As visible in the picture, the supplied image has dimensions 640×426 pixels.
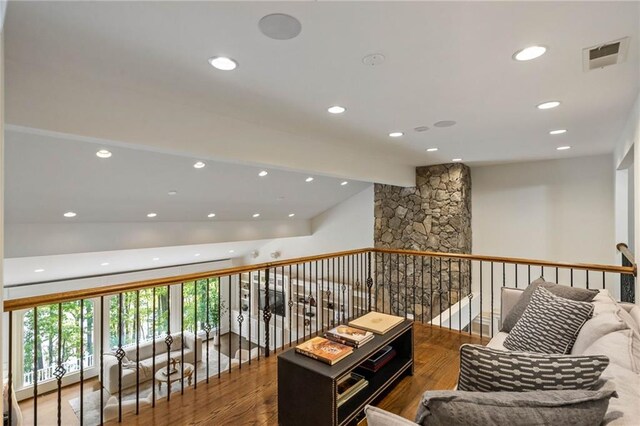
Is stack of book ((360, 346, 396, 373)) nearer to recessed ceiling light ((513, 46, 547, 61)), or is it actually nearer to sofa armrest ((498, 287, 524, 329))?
sofa armrest ((498, 287, 524, 329))

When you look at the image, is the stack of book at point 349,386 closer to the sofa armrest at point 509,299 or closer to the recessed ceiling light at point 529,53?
the sofa armrest at point 509,299

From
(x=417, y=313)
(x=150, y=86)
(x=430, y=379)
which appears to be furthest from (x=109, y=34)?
(x=417, y=313)

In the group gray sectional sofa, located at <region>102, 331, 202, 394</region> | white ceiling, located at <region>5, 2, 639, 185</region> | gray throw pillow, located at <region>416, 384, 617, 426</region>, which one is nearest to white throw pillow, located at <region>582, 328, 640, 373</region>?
gray throw pillow, located at <region>416, 384, 617, 426</region>

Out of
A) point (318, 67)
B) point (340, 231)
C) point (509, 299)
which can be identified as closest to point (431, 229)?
point (340, 231)

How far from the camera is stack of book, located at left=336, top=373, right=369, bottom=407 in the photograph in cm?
214

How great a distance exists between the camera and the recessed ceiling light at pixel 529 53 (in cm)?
187

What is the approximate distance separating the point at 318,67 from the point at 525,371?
1.91m

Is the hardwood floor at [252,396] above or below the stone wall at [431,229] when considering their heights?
below

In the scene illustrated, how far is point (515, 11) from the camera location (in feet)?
5.05

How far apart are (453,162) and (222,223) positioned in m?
4.98

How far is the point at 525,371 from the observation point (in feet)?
3.74

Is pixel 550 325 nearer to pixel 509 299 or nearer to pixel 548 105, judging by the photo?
pixel 509 299

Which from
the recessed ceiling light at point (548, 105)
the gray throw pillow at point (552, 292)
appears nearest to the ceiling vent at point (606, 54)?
the recessed ceiling light at point (548, 105)

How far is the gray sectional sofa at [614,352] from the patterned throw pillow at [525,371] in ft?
0.26
